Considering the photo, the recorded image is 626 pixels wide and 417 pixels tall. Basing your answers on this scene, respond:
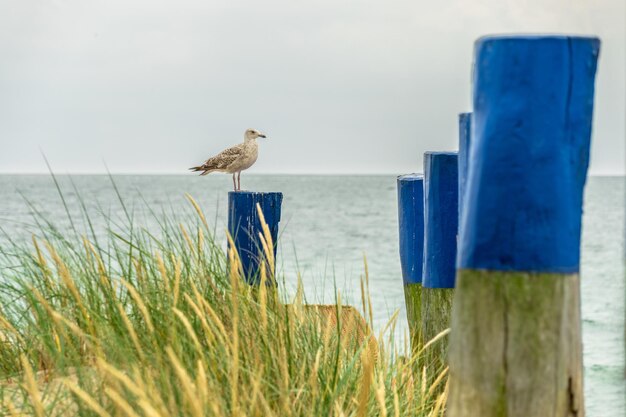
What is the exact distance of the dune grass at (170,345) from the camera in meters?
3.26

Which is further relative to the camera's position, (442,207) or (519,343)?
(442,207)

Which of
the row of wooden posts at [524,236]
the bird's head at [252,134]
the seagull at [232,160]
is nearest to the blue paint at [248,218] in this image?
the row of wooden posts at [524,236]

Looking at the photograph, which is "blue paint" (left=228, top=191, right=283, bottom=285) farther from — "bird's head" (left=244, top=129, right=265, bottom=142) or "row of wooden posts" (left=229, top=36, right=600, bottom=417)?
"bird's head" (left=244, top=129, right=265, bottom=142)

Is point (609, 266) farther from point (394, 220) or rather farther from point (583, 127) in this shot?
point (583, 127)

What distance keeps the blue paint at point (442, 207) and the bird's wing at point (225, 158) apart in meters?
4.87

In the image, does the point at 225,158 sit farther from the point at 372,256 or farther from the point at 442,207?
the point at 372,256

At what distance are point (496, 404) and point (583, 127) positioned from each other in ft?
2.70

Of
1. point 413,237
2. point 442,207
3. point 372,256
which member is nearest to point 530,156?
point 442,207

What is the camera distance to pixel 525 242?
2.67 m

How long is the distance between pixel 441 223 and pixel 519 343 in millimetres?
2625

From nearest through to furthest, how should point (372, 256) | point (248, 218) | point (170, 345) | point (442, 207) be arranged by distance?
point (170, 345), point (442, 207), point (248, 218), point (372, 256)

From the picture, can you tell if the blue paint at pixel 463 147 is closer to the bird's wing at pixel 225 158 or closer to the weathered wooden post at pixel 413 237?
the weathered wooden post at pixel 413 237

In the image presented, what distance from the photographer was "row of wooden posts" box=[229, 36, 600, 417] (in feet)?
8.75

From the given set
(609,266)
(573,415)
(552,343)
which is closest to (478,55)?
(552,343)
